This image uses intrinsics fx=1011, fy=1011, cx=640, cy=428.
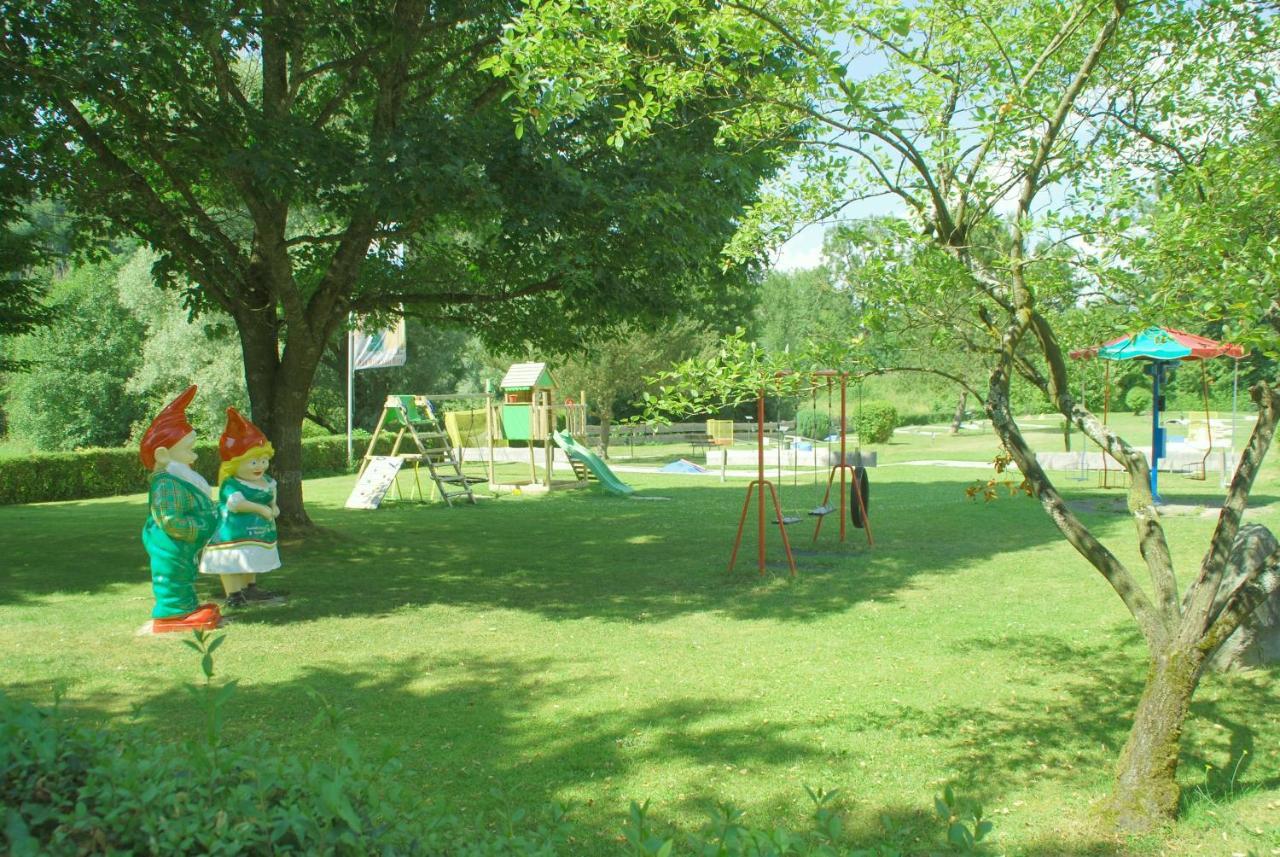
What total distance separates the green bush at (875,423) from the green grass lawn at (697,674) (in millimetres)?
25461

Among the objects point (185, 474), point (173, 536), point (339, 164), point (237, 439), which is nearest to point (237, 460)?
point (237, 439)

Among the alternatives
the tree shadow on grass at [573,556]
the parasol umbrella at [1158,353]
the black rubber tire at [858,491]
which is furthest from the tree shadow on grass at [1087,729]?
the black rubber tire at [858,491]

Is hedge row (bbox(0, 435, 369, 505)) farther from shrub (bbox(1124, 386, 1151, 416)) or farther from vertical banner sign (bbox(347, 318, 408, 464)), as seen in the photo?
shrub (bbox(1124, 386, 1151, 416))

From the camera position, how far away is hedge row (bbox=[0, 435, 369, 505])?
841 inches

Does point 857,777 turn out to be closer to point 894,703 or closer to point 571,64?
point 894,703

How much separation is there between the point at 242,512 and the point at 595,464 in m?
13.3

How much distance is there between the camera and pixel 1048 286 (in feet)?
15.9

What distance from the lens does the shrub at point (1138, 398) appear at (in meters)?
49.7

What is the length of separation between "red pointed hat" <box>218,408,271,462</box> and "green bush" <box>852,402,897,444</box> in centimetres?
3139

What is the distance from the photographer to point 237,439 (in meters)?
9.32

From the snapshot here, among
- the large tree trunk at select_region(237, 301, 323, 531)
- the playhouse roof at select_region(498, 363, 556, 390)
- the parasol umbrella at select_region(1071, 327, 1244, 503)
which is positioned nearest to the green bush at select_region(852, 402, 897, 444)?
the playhouse roof at select_region(498, 363, 556, 390)

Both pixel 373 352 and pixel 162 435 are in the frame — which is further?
pixel 373 352

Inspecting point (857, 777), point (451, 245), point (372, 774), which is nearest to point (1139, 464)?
point (857, 777)

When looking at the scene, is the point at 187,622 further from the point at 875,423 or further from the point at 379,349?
the point at 875,423
